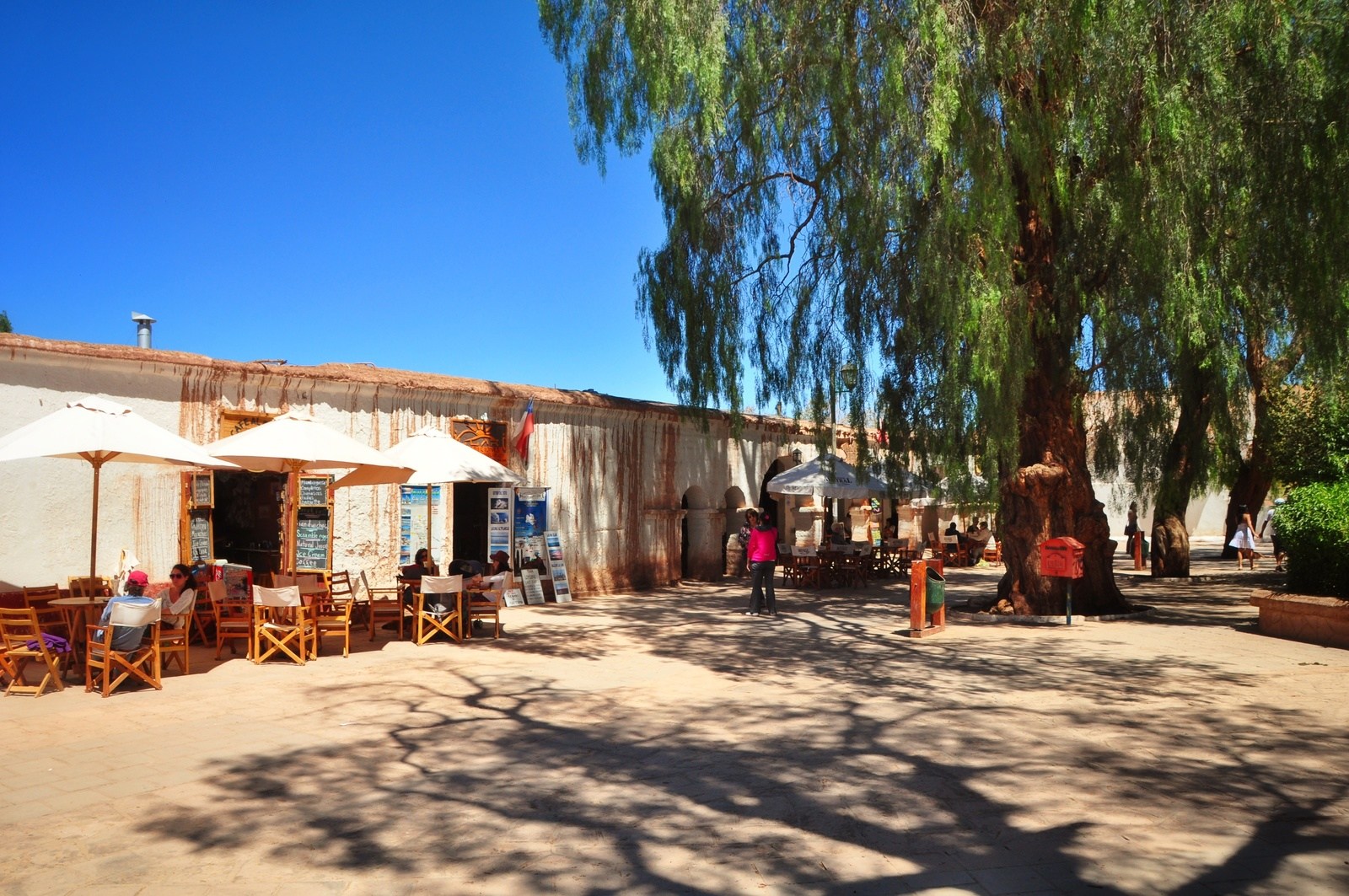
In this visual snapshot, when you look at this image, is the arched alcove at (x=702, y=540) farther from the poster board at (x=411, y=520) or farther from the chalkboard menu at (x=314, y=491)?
the chalkboard menu at (x=314, y=491)

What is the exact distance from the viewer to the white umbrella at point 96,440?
8311 mm

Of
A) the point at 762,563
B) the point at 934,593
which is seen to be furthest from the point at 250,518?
the point at 934,593

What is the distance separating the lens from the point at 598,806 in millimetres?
5207

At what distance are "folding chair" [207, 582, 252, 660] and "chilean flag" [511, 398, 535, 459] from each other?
607 centimetres

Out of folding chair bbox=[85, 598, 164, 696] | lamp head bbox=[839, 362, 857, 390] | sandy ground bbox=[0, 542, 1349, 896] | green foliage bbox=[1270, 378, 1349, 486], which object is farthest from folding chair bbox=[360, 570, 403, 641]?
green foliage bbox=[1270, 378, 1349, 486]

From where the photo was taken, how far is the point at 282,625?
995cm

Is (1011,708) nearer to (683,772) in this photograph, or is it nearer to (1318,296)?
(683,772)

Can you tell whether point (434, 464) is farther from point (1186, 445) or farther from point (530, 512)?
point (1186, 445)

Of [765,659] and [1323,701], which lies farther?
[765,659]

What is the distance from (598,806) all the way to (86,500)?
8.75 metres

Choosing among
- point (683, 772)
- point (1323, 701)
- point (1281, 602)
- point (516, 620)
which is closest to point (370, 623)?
point (516, 620)

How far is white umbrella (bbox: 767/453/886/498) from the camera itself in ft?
58.1

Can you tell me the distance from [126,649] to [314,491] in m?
5.35

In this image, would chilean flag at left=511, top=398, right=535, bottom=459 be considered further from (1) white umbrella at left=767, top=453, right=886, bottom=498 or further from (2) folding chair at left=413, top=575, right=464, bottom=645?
(1) white umbrella at left=767, top=453, right=886, bottom=498
